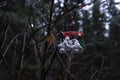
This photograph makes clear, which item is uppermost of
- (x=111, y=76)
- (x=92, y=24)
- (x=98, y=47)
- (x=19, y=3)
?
(x=19, y=3)

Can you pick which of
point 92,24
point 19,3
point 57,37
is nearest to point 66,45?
point 57,37

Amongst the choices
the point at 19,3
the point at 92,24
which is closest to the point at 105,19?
the point at 92,24

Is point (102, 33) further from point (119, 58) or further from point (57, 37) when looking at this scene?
point (57, 37)

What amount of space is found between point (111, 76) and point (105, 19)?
1.04 metres

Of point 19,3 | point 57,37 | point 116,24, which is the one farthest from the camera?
point 116,24

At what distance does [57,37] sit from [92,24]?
4.07m

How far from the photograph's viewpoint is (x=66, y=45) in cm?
158

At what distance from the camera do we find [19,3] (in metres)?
3.57

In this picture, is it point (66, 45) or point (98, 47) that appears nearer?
point (66, 45)

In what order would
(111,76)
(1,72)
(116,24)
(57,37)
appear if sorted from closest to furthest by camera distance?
(57,37) → (1,72) → (111,76) → (116,24)

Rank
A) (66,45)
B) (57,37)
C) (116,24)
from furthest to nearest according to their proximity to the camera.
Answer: (116,24), (57,37), (66,45)

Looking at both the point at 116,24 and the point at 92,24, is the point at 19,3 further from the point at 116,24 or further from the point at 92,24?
the point at 116,24

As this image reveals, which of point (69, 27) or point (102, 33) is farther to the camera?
point (102, 33)

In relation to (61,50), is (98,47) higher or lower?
lower
